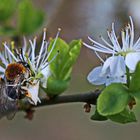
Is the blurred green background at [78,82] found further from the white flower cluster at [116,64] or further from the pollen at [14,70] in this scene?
the white flower cluster at [116,64]

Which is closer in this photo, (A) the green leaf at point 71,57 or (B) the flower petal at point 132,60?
(B) the flower petal at point 132,60

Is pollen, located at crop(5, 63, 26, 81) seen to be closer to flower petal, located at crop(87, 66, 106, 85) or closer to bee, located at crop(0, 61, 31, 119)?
bee, located at crop(0, 61, 31, 119)

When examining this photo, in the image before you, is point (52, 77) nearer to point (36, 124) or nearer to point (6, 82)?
point (6, 82)

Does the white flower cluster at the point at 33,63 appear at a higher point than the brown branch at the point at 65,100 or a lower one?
higher

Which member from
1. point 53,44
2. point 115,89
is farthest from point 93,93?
point 53,44

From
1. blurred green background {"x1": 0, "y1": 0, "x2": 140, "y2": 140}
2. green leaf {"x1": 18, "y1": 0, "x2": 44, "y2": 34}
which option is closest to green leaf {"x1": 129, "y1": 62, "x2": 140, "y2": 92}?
green leaf {"x1": 18, "y1": 0, "x2": 44, "y2": 34}

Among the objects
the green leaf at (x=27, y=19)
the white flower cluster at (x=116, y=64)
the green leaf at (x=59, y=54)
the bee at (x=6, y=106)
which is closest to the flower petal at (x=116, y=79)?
the white flower cluster at (x=116, y=64)

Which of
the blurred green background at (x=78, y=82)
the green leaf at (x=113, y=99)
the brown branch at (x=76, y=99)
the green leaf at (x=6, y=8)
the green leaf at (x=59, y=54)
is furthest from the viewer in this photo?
the blurred green background at (x=78, y=82)
